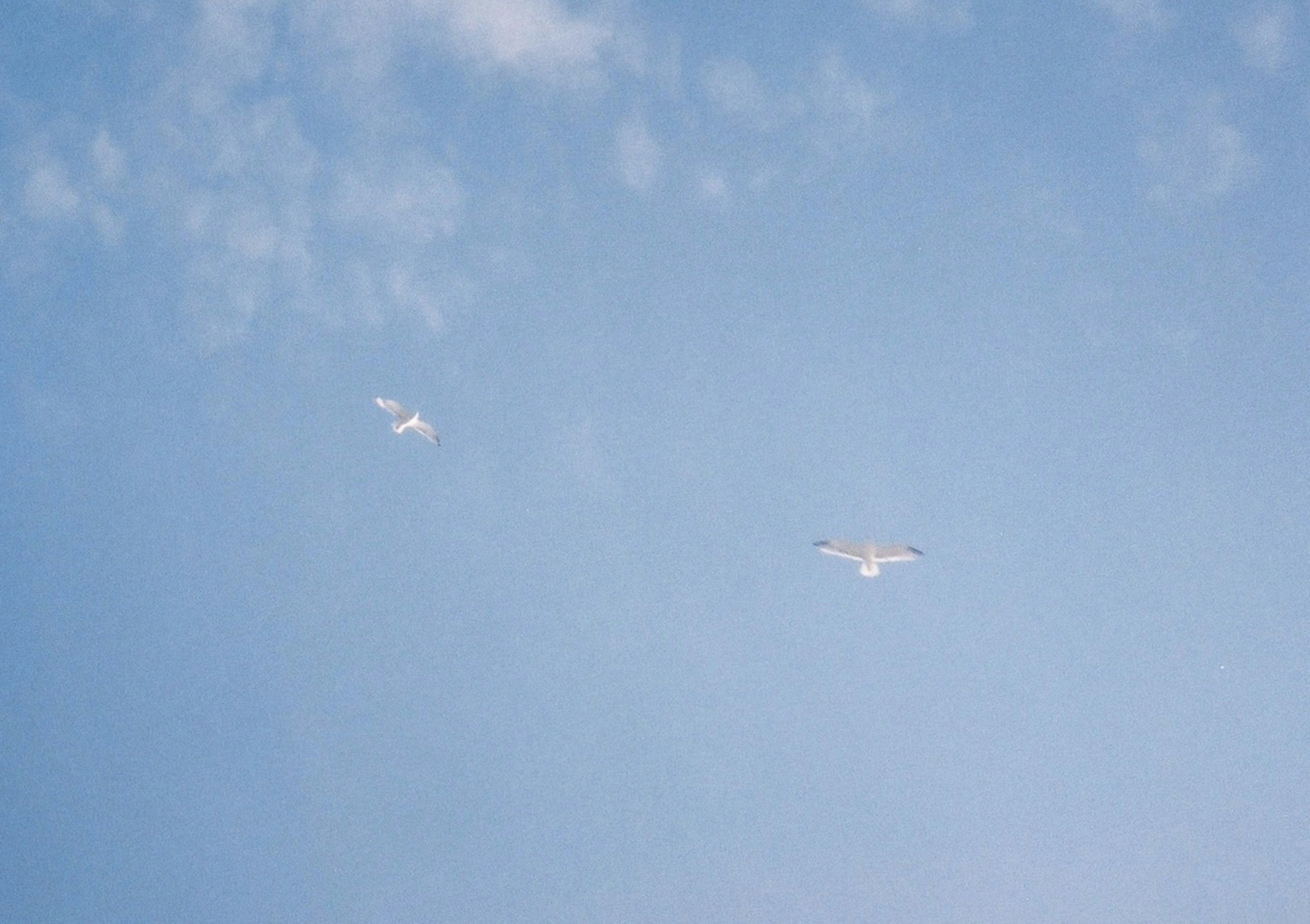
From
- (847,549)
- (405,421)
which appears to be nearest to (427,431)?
(405,421)

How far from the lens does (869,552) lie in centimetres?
3378

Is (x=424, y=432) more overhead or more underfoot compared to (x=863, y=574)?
more overhead

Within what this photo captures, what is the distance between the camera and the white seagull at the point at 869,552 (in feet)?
110

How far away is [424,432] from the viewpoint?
1556 inches

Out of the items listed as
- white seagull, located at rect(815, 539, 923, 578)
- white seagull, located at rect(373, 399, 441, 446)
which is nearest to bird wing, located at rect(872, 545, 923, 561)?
white seagull, located at rect(815, 539, 923, 578)

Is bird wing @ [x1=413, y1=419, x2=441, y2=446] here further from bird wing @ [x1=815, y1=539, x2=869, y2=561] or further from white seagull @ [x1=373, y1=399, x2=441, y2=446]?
bird wing @ [x1=815, y1=539, x2=869, y2=561]

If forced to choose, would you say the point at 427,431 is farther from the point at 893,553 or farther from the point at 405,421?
the point at 893,553

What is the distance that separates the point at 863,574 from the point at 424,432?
15956mm

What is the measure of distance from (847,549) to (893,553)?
1.39 meters

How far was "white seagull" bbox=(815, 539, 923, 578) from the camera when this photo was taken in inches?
1323

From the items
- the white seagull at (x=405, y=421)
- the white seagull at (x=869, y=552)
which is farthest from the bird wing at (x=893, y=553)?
the white seagull at (x=405, y=421)

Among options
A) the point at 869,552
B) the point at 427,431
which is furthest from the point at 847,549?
the point at 427,431

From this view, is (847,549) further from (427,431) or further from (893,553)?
(427,431)

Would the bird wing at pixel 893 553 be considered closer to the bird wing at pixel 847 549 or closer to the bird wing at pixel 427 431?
the bird wing at pixel 847 549
